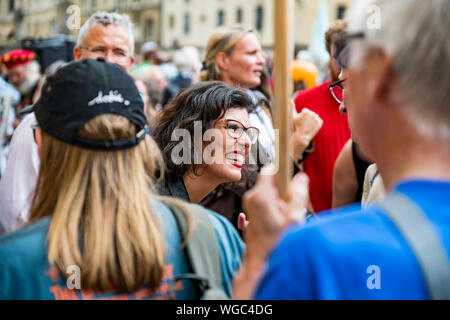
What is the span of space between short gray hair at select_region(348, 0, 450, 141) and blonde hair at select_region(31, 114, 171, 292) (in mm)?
861

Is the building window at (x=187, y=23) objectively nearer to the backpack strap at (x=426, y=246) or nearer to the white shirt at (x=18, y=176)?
the white shirt at (x=18, y=176)

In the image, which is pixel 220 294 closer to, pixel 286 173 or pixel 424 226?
pixel 286 173

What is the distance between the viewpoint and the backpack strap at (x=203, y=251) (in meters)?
1.87

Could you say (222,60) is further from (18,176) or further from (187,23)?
(187,23)

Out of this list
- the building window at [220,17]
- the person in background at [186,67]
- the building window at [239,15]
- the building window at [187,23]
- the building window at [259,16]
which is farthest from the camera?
the building window at [187,23]

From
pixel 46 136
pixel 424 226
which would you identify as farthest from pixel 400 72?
pixel 46 136

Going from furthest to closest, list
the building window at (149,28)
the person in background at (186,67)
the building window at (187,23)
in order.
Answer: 1. the building window at (149,28)
2. the building window at (187,23)
3. the person in background at (186,67)

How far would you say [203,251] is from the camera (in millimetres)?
1940

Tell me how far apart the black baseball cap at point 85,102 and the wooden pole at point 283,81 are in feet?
1.79

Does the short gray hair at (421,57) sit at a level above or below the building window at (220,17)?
below

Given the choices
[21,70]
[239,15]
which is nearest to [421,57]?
[21,70]
